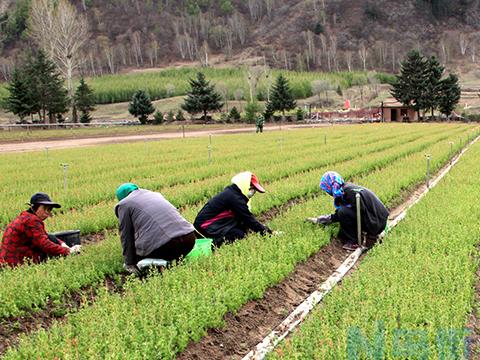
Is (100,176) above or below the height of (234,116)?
below

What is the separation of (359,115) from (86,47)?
104 meters

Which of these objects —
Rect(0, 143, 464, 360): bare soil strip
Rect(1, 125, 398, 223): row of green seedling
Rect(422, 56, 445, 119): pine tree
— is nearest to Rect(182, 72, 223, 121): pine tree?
Rect(422, 56, 445, 119): pine tree

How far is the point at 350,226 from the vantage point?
25.0 ft

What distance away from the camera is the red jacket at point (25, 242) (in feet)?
20.7

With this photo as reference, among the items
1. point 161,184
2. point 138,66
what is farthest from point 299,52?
point 161,184

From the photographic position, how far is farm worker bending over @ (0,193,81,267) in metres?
6.31

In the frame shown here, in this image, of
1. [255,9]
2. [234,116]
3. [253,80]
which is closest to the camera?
[234,116]

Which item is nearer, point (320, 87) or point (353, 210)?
point (353, 210)

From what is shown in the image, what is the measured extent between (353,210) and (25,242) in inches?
186

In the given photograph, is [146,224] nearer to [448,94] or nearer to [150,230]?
[150,230]

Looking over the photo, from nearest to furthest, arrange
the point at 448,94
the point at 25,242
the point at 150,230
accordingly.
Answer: the point at 150,230 → the point at 25,242 → the point at 448,94

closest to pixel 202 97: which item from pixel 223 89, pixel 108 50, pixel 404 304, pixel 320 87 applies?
pixel 223 89

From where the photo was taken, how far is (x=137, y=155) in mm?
22250

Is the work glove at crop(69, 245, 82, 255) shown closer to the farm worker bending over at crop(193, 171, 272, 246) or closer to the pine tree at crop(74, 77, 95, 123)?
the farm worker bending over at crop(193, 171, 272, 246)
